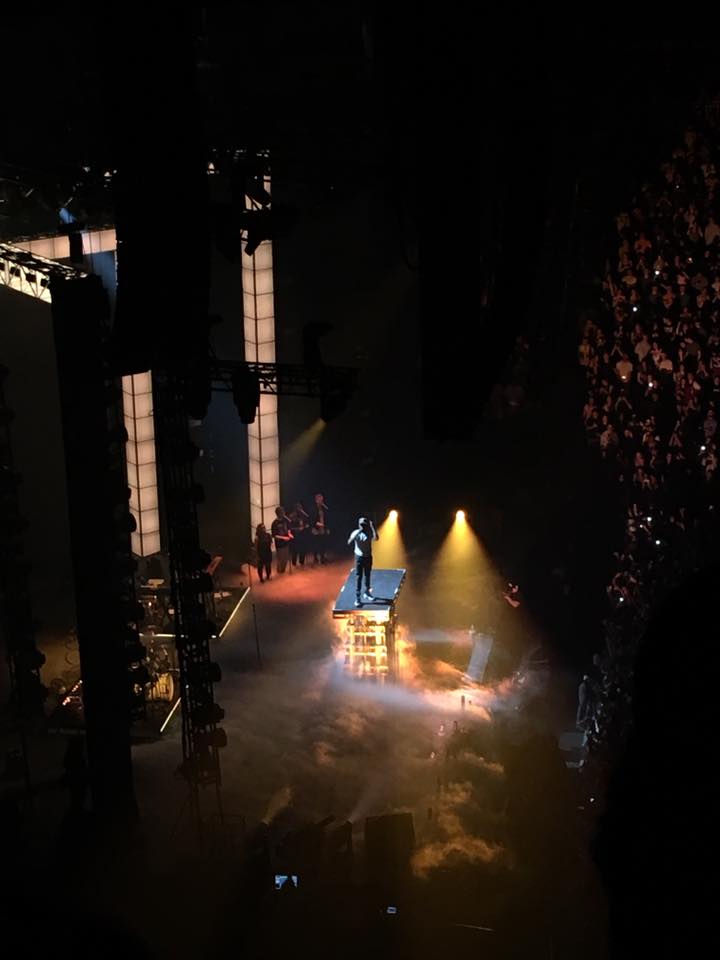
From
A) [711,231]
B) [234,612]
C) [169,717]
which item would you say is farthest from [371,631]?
[711,231]

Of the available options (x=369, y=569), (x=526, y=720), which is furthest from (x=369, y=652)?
(x=526, y=720)

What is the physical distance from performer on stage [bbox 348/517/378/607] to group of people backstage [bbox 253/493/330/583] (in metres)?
2.81

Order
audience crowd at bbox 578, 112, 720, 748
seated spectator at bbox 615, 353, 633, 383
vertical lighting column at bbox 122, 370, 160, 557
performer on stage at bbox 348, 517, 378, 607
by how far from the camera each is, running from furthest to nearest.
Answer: vertical lighting column at bbox 122, 370, 160, 557 < performer on stage at bbox 348, 517, 378, 607 < seated spectator at bbox 615, 353, 633, 383 < audience crowd at bbox 578, 112, 720, 748

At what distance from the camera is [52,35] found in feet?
37.1

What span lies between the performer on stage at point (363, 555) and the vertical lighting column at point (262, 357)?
3086 mm

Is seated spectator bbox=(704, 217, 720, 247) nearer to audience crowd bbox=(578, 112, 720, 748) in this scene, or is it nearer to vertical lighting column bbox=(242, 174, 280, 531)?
audience crowd bbox=(578, 112, 720, 748)

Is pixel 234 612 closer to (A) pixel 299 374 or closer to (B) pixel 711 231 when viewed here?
(A) pixel 299 374

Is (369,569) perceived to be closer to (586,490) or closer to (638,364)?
(586,490)

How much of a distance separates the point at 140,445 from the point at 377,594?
4.28 metres

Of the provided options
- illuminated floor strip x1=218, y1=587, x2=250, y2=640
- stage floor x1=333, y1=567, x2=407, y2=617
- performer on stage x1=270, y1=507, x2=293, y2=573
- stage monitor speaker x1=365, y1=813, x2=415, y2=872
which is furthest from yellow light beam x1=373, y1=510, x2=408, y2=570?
stage monitor speaker x1=365, y1=813, x2=415, y2=872

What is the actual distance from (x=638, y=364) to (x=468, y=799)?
499cm

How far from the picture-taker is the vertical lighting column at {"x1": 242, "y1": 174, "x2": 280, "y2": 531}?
17.1 meters

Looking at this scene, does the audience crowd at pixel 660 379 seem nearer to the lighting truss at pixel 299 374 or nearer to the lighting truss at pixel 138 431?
the lighting truss at pixel 299 374

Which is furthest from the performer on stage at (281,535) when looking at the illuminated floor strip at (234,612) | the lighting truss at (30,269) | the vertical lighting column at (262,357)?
the lighting truss at (30,269)
